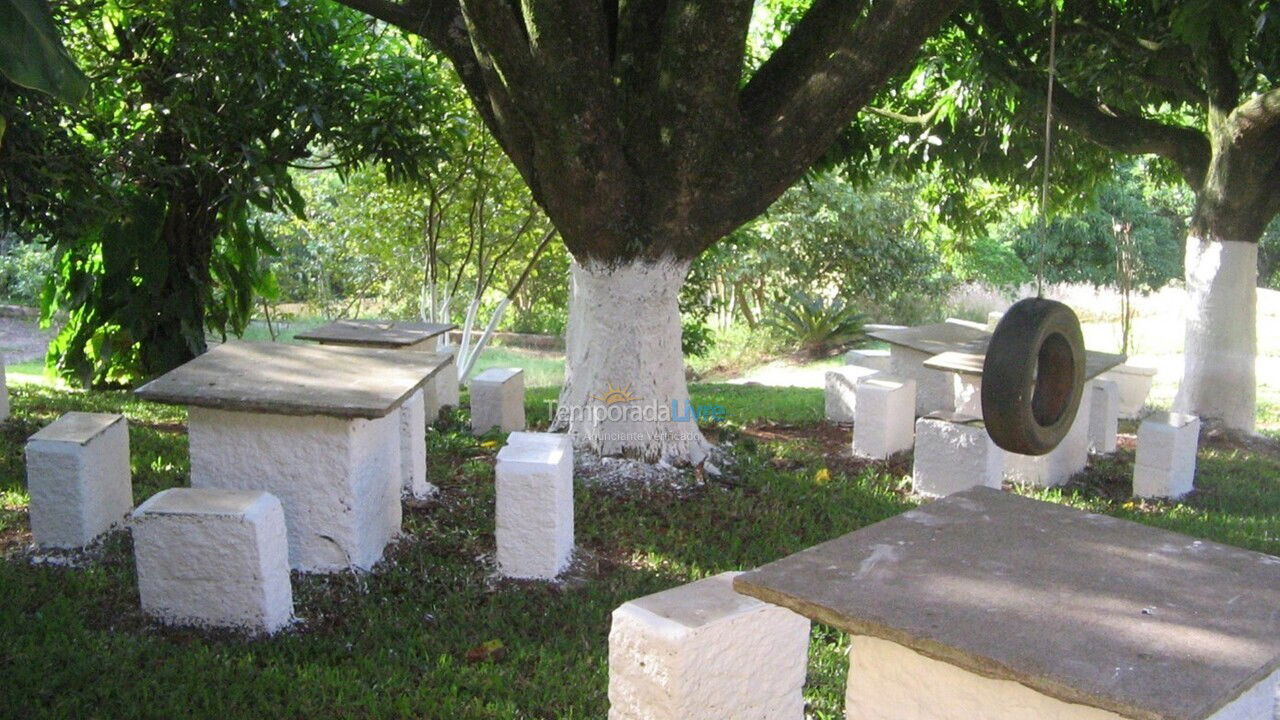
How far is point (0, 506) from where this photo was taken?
625cm

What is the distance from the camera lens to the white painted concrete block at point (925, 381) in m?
10.2

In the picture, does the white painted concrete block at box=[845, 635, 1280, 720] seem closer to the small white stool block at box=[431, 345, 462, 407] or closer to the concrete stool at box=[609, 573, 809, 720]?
the concrete stool at box=[609, 573, 809, 720]

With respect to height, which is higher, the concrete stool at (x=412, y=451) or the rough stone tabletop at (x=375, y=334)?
the rough stone tabletop at (x=375, y=334)

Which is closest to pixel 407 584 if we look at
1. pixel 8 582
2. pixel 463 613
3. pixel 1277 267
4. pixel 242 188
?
pixel 463 613

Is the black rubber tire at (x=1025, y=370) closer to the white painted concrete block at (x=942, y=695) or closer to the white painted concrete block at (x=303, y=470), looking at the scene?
the white painted concrete block at (x=942, y=695)

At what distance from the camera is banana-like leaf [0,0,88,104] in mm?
3756

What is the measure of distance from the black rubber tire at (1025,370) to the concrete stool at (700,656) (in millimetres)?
1239

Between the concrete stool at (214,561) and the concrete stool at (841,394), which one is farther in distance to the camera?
the concrete stool at (841,394)

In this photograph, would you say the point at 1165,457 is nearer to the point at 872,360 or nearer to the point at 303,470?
the point at 872,360

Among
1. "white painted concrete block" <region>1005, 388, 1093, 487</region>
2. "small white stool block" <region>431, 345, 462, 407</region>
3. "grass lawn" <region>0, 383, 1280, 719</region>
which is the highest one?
"small white stool block" <region>431, 345, 462, 407</region>

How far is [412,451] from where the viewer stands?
6.55 meters

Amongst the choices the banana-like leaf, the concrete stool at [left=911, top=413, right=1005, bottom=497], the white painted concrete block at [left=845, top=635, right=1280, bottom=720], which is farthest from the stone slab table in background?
the white painted concrete block at [left=845, top=635, right=1280, bottom=720]

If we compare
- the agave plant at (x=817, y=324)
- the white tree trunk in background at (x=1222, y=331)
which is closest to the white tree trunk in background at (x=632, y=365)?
the white tree trunk in background at (x=1222, y=331)

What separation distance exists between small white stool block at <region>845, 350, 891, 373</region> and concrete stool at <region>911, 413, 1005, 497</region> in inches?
134
